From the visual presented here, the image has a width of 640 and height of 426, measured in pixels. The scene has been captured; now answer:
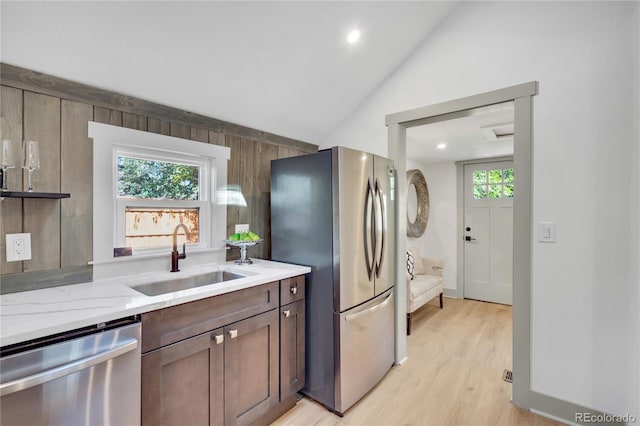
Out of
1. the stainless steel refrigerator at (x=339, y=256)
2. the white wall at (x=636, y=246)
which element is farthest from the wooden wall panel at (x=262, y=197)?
the white wall at (x=636, y=246)

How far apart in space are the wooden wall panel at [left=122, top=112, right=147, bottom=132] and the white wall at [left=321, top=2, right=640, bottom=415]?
2371 millimetres

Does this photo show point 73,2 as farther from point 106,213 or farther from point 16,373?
point 16,373

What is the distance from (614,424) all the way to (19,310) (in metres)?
3.14

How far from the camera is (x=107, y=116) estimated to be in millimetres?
1740

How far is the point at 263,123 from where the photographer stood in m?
2.56

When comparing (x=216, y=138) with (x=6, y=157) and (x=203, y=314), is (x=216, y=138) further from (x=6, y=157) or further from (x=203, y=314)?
(x=203, y=314)

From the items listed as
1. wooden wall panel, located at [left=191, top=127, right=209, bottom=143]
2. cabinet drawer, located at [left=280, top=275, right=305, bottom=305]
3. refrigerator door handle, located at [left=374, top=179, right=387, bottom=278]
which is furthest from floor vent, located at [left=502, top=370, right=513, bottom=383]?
wooden wall panel, located at [left=191, top=127, right=209, bottom=143]

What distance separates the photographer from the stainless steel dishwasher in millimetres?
983

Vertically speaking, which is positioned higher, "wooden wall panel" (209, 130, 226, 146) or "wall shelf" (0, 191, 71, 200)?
"wooden wall panel" (209, 130, 226, 146)

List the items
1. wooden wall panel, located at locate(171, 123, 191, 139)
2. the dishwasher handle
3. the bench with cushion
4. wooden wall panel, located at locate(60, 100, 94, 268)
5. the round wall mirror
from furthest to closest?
the round wall mirror < the bench with cushion < wooden wall panel, located at locate(171, 123, 191, 139) < wooden wall panel, located at locate(60, 100, 94, 268) < the dishwasher handle

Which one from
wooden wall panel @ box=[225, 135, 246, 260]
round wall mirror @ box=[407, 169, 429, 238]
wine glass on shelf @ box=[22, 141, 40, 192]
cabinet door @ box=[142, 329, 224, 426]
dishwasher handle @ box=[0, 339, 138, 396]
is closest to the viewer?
dishwasher handle @ box=[0, 339, 138, 396]

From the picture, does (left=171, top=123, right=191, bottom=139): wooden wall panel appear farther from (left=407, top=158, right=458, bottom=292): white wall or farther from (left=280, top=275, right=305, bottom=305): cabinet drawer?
(left=407, top=158, right=458, bottom=292): white wall

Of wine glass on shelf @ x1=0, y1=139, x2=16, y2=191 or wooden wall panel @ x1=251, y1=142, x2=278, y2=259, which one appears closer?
wine glass on shelf @ x1=0, y1=139, x2=16, y2=191

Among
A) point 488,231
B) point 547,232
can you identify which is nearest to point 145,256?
point 547,232
